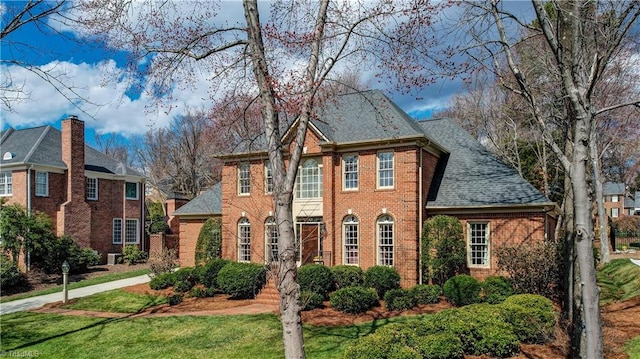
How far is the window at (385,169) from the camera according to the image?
18484 millimetres

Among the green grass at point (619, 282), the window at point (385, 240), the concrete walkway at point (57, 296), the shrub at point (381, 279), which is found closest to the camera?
the green grass at point (619, 282)

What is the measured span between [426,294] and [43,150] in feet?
79.2

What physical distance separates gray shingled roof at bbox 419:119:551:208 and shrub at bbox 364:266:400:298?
3.27 m

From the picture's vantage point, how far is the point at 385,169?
18453mm

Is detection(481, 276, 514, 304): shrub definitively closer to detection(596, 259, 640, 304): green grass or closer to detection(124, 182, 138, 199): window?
detection(596, 259, 640, 304): green grass

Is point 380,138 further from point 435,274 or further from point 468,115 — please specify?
point 468,115

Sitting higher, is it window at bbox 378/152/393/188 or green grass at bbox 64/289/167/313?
window at bbox 378/152/393/188

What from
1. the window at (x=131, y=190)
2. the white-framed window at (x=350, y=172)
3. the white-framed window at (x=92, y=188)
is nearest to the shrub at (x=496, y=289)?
the white-framed window at (x=350, y=172)

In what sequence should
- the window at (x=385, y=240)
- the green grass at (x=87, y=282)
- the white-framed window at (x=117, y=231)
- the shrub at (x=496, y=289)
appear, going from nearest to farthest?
1. the shrub at (x=496, y=289)
2. the window at (x=385, y=240)
3. the green grass at (x=87, y=282)
4. the white-framed window at (x=117, y=231)

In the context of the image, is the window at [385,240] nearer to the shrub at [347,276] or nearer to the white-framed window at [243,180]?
the shrub at [347,276]

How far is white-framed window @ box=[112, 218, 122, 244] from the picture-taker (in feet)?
100

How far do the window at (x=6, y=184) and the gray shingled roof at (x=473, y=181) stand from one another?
77.7 ft

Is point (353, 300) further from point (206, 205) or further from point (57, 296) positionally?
point (57, 296)

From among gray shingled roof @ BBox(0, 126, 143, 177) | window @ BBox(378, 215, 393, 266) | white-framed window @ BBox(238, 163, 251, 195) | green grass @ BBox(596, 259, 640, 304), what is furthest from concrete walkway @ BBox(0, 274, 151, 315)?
green grass @ BBox(596, 259, 640, 304)
